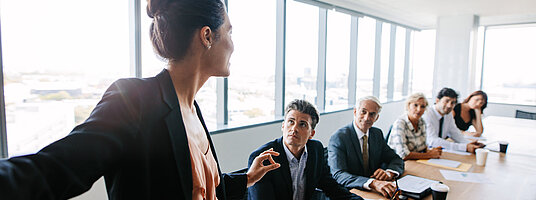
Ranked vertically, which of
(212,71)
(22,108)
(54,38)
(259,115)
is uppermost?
(54,38)

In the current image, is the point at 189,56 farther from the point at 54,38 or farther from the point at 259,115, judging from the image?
the point at 259,115

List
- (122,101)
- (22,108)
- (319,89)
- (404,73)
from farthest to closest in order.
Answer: (404,73), (319,89), (22,108), (122,101)

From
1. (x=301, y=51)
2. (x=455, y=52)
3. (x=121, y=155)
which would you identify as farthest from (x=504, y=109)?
(x=121, y=155)

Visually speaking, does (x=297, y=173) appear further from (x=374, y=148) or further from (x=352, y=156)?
(x=374, y=148)

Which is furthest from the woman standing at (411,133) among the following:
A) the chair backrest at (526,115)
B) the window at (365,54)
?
the chair backrest at (526,115)

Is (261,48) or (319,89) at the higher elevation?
(261,48)

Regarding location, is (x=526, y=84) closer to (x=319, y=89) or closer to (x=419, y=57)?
(x=419, y=57)

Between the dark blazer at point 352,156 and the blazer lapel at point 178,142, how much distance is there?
1.60m

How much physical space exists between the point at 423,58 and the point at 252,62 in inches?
238

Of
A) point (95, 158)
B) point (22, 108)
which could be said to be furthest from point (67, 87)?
point (95, 158)

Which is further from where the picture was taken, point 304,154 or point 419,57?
point 419,57

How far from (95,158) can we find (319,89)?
5077 millimetres

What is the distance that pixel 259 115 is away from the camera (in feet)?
14.6

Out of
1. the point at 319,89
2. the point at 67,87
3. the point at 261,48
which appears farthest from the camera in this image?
the point at 319,89
